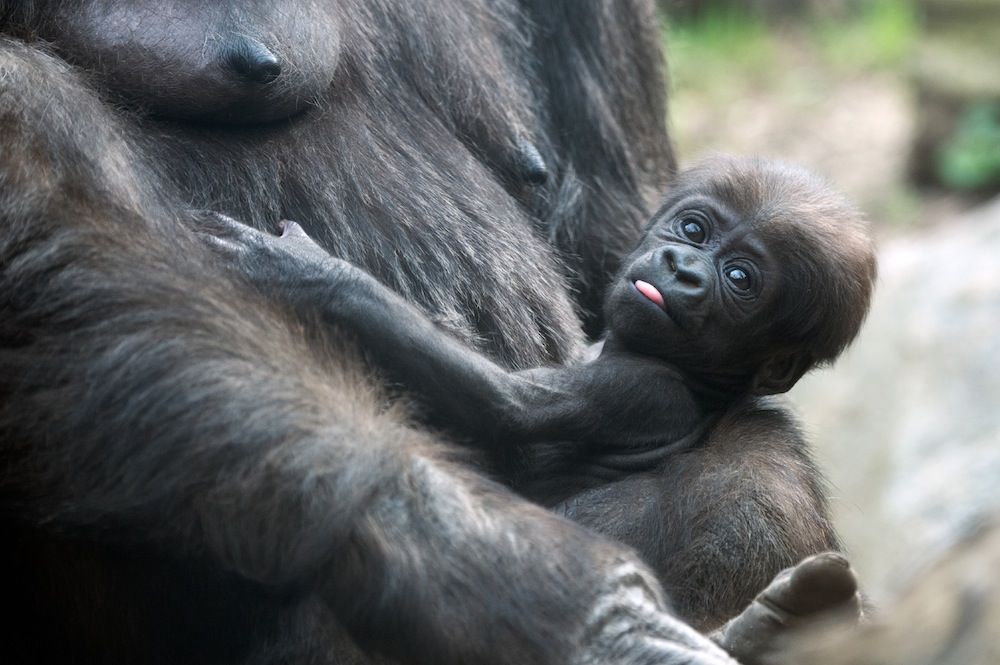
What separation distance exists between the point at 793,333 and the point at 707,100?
4947 mm

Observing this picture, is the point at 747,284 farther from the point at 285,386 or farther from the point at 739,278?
the point at 285,386

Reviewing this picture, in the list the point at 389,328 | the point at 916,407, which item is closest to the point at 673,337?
the point at 389,328

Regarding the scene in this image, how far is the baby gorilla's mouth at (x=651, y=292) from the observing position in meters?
2.27

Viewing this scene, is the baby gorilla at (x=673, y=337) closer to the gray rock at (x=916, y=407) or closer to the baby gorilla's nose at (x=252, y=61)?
the baby gorilla's nose at (x=252, y=61)

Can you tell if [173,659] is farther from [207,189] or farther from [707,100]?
[707,100]

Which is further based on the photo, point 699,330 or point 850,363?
point 850,363

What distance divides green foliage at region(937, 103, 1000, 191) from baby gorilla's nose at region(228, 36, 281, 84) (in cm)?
465

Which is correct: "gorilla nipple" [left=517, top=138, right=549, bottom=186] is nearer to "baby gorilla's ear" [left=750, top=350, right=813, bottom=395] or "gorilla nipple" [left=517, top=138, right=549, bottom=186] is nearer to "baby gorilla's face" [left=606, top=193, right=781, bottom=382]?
"baby gorilla's face" [left=606, top=193, right=781, bottom=382]

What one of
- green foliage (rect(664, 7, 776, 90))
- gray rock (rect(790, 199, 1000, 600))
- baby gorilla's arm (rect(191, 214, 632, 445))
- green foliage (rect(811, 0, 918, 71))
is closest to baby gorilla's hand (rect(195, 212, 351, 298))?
baby gorilla's arm (rect(191, 214, 632, 445))

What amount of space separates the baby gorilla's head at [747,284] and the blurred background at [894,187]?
661mm

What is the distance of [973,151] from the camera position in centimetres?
631

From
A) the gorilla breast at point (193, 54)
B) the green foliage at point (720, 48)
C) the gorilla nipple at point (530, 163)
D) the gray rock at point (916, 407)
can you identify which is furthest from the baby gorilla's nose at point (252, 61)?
the green foliage at point (720, 48)

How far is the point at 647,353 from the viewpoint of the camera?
228 centimetres

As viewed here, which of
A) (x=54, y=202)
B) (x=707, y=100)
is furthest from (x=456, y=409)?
(x=707, y=100)
